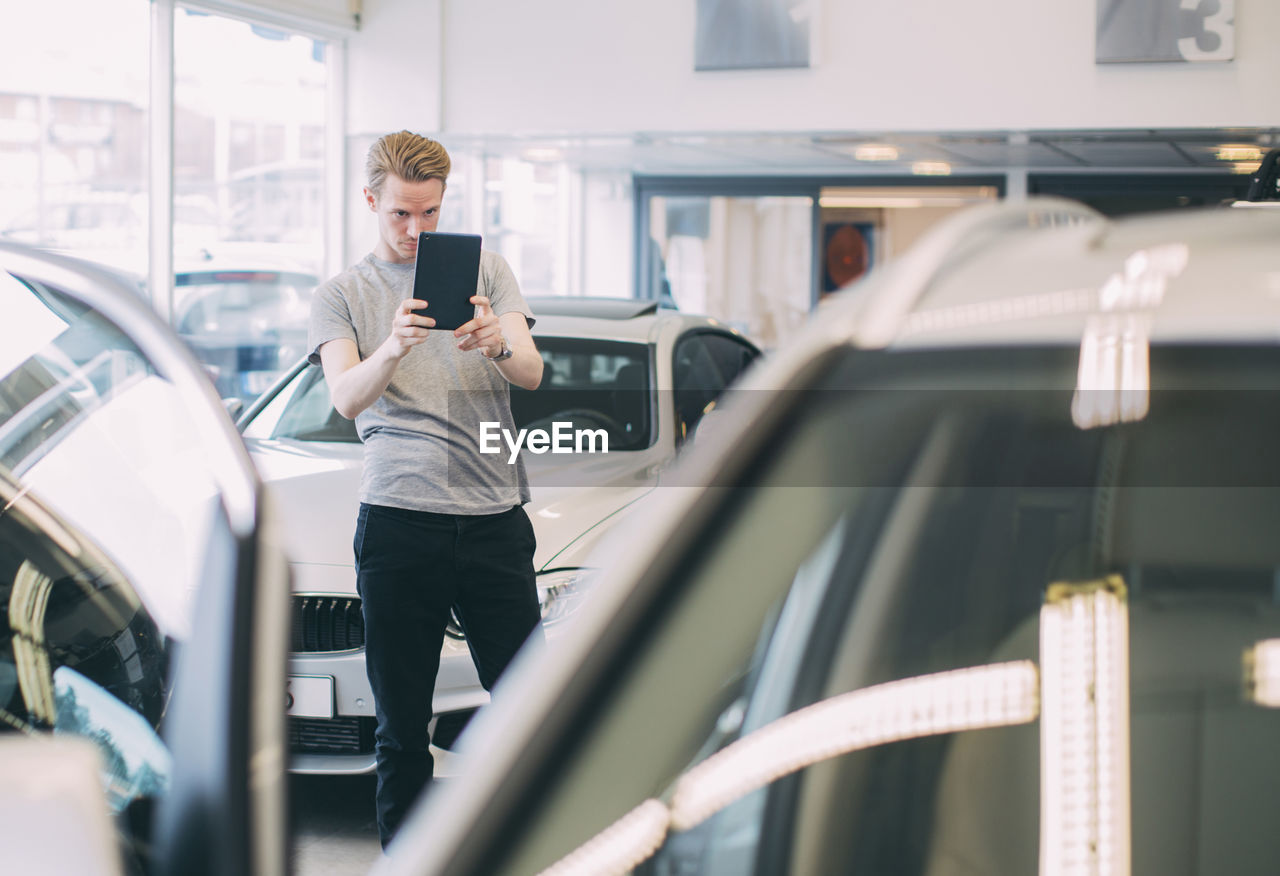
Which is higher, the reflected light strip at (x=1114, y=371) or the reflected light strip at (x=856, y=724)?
the reflected light strip at (x=1114, y=371)

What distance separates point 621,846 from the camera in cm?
97

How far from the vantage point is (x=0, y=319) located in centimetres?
130

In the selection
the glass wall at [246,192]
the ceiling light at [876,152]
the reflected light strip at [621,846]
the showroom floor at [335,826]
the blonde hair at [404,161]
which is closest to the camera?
the reflected light strip at [621,846]

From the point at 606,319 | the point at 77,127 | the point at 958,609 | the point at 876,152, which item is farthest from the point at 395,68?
the point at 958,609

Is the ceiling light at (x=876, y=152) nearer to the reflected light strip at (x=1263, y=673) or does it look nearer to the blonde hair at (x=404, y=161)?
the blonde hair at (x=404, y=161)

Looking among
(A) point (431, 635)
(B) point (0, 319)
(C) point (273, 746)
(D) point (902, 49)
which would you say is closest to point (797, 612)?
(C) point (273, 746)

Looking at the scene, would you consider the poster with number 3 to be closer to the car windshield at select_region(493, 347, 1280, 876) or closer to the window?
the window

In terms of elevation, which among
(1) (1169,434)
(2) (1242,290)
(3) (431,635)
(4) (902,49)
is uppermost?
(4) (902,49)

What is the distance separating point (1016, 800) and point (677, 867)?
335mm

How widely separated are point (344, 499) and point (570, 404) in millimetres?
1190

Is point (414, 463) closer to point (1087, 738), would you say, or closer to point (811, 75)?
point (1087, 738)

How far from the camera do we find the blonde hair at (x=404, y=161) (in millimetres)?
2428

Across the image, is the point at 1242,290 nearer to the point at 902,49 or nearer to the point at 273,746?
the point at 273,746

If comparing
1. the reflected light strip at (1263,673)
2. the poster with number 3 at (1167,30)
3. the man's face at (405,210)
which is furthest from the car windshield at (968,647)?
the poster with number 3 at (1167,30)
